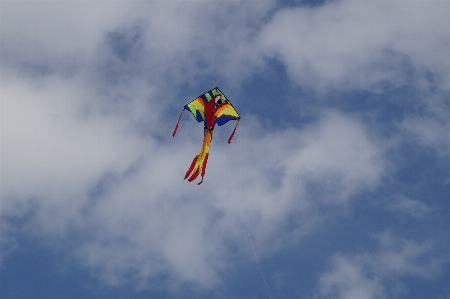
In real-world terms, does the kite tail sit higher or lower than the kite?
lower

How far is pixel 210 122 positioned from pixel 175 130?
3352mm

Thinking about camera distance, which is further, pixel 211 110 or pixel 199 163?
pixel 211 110

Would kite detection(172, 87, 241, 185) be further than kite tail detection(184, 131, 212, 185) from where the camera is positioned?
Yes

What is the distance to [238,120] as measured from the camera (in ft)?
123

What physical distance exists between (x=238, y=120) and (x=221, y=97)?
71.2 inches

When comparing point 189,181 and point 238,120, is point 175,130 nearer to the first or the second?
point 189,181

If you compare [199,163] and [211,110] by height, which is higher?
[211,110]

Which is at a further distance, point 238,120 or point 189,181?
point 238,120

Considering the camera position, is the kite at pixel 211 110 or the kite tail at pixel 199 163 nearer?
the kite tail at pixel 199 163

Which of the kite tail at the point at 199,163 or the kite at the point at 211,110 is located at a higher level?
the kite at the point at 211,110

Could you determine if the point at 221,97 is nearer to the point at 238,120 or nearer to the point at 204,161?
the point at 238,120

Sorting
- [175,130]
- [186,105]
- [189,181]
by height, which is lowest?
[189,181]

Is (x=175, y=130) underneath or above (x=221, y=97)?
underneath

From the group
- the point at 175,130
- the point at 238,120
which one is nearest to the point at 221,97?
the point at 238,120
